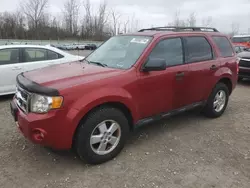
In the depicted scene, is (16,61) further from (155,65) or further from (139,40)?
(155,65)

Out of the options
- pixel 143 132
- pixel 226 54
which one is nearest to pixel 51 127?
pixel 143 132

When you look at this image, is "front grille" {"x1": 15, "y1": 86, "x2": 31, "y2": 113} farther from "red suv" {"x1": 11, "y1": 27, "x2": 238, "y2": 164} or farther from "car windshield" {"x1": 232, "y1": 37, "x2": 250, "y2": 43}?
"car windshield" {"x1": 232, "y1": 37, "x2": 250, "y2": 43}

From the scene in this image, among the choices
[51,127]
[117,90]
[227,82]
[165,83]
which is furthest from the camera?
[227,82]

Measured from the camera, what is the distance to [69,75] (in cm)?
332

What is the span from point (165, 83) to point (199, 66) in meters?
0.94

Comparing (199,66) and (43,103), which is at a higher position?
(199,66)

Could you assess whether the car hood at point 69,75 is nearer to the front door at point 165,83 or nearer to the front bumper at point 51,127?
the front bumper at point 51,127

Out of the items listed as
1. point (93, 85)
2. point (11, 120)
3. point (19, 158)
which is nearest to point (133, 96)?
point (93, 85)

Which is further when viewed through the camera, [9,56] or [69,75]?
[9,56]

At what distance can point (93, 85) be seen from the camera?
313 centimetres

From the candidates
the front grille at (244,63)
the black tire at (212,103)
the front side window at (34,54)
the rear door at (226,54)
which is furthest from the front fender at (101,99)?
the front grille at (244,63)

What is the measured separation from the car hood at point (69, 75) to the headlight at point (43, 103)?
0.15 meters

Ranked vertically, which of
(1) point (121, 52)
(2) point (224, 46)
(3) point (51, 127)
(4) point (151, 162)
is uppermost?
(2) point (224, 46)

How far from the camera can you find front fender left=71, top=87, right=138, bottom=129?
2.98 meters
